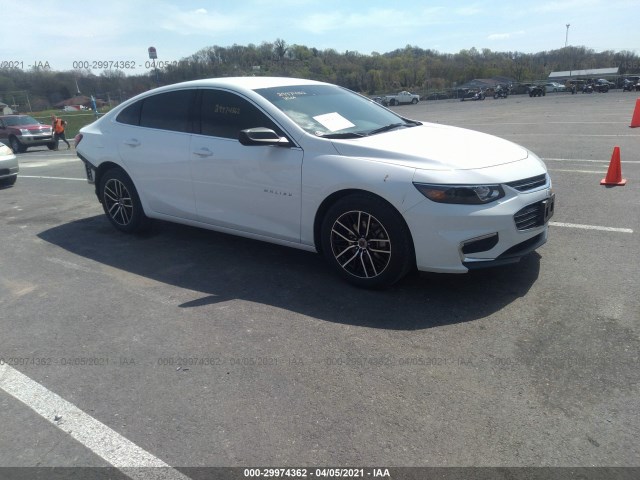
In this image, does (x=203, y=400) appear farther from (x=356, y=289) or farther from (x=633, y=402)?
(x=633, y=402)

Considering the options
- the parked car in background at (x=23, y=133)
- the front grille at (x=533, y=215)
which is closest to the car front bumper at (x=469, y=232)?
the front grille at (x=533, y=215)

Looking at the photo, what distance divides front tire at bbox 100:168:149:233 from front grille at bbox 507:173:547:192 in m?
4.12

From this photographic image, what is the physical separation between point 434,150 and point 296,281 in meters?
1.66

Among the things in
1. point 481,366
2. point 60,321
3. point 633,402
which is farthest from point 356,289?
point 60,321

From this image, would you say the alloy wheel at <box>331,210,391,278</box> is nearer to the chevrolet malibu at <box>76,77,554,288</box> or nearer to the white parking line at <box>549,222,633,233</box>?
the chevrolet malibu at <box>76,77,554,288</box>

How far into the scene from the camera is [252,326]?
3.80m

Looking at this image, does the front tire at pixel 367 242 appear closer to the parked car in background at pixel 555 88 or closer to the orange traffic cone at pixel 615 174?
the orange traffic cone at pixel 615 174

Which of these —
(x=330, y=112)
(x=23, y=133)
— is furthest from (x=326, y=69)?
(x=330, y=112)

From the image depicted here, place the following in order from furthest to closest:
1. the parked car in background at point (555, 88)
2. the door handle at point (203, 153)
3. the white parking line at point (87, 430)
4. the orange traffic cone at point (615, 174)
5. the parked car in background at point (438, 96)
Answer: the parked car in background at point (438, 96) → the parked car in background at point (555, 88) → the orange traffic cone at point (615, 174) → the door handle at point (203, 153) → the white parking line at point (87, 430)

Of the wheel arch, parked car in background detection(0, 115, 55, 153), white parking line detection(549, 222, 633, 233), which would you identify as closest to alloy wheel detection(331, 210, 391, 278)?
the wheel arch

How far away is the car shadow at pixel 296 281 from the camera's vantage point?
3.89m

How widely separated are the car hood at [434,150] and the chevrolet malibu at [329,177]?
0.01 metres

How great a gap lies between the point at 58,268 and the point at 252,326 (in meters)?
2.74

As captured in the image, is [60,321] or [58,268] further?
[58,268]
